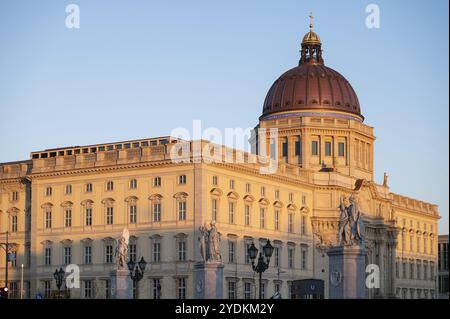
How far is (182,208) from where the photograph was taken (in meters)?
99.4

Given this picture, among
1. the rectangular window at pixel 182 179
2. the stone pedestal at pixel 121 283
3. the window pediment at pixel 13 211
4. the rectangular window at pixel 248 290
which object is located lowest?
the rectangular window at pixel 248 290

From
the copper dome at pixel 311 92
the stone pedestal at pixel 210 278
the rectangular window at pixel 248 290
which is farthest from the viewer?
the copper dome at pixel 311 92

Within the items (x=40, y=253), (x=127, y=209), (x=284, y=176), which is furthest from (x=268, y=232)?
(x=40, y=253)

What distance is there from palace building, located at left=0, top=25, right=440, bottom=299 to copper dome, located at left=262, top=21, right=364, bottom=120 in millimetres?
467

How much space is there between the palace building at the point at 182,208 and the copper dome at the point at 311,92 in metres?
0.47

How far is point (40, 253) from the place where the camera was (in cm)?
10781

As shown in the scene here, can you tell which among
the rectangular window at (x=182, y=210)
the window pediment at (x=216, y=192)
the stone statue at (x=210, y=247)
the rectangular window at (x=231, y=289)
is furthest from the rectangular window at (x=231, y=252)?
the stone statue at (x=210, y=247)

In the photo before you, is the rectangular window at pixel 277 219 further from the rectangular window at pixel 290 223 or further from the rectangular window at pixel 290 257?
the rectangular window at pixel 290 257

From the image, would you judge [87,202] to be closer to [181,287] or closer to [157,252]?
[157,252]

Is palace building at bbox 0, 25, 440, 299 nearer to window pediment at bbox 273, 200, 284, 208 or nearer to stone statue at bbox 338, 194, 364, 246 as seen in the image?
window pediment at bbox 273, 200, 284, 208

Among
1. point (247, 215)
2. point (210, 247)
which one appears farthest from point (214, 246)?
point (247, 215)

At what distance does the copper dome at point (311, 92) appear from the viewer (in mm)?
132500

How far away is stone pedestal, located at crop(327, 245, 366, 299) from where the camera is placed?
60.6m
